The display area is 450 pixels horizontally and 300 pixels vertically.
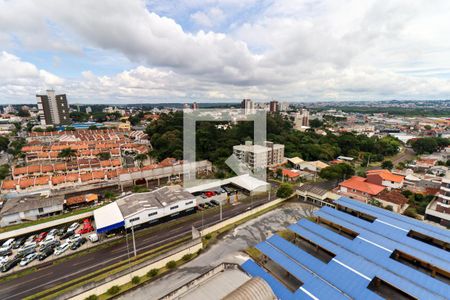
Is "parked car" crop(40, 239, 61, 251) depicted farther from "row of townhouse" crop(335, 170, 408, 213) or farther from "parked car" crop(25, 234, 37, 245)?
"row of townhouse" crop(335, 170, 408, 213)

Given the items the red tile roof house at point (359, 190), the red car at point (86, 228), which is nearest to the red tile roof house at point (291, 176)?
the red tile roof house at point (359, 190)

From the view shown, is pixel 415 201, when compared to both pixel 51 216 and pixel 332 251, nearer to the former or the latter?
pixel 332 251

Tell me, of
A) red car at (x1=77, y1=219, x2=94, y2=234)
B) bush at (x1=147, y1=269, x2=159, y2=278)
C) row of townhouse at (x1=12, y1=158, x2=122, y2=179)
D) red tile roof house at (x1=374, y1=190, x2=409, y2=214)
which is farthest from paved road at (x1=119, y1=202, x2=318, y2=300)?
row of townhouse at (x1=12, y1=158, x2=122, y2=179)

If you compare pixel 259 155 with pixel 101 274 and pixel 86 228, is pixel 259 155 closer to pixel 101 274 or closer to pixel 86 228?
pixel 86 228

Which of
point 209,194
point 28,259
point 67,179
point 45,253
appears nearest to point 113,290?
point 45,253

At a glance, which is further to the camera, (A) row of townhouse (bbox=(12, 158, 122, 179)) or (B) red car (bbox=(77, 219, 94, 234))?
(A) row of townhouse (bbox=(12, 158, 122, 179))

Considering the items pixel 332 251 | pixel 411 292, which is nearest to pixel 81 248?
pixel 332 251
